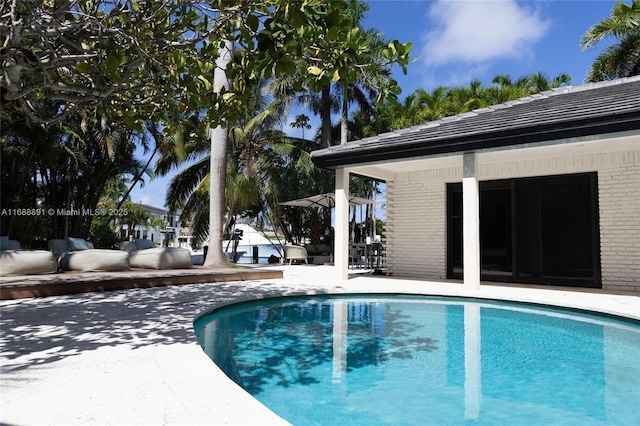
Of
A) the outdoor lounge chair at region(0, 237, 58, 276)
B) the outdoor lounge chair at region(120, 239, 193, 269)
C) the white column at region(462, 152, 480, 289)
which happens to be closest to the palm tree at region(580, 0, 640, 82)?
the white column at region(462, 152, 480, 289)

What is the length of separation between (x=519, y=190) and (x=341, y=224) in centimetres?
478

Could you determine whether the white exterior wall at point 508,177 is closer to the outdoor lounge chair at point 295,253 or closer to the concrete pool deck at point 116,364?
the concrete pool deck at point 116,364

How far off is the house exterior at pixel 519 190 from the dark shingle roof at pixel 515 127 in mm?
21

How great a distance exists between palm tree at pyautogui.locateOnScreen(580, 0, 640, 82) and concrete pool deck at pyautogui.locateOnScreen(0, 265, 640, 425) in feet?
52.9

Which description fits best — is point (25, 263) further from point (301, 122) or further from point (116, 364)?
point (301, 122)

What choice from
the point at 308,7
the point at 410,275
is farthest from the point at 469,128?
the point at 308,7

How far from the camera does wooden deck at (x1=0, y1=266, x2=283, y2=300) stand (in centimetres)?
700

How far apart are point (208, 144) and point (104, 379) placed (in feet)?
59.6

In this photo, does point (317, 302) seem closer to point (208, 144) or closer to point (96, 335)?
point (96, 335)

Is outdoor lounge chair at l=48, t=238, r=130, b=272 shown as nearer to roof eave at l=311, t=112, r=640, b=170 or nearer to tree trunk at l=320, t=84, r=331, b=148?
roof eave at l=311, t=112, r=640, b=170

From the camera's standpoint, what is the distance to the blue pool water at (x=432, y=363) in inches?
127

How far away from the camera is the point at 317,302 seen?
8.27 meters

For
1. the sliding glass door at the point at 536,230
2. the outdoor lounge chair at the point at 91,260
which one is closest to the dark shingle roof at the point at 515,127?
the sliding glass door at the point at 536,230

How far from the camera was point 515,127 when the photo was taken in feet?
26.3
